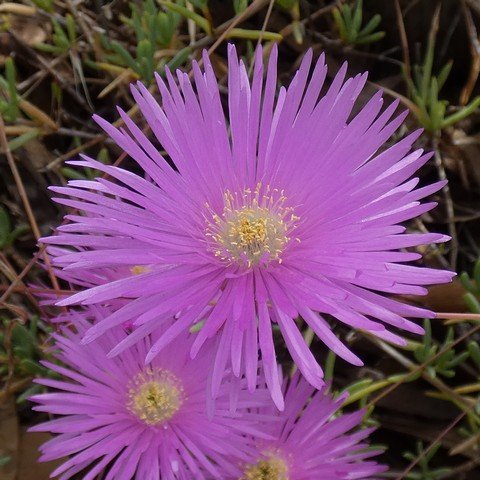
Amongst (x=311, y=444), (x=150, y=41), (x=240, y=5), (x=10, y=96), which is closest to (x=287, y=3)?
(x=240, y=5)

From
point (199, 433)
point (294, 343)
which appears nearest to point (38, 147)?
point (199, 433)

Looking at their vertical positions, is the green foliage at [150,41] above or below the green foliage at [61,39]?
below

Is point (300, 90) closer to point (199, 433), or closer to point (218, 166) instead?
point (218, 166)

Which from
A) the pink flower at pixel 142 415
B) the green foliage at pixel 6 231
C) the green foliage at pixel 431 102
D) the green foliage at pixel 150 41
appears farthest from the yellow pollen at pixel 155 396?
the green foliage at pixel 431 102

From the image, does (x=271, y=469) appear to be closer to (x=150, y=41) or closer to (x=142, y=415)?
(x=142, y=415)

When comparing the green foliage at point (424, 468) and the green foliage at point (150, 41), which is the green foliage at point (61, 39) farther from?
the green foliage at point (424, 468)

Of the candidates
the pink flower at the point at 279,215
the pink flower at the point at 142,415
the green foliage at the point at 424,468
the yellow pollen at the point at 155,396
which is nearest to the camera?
the pink flower at the point at 279,215
